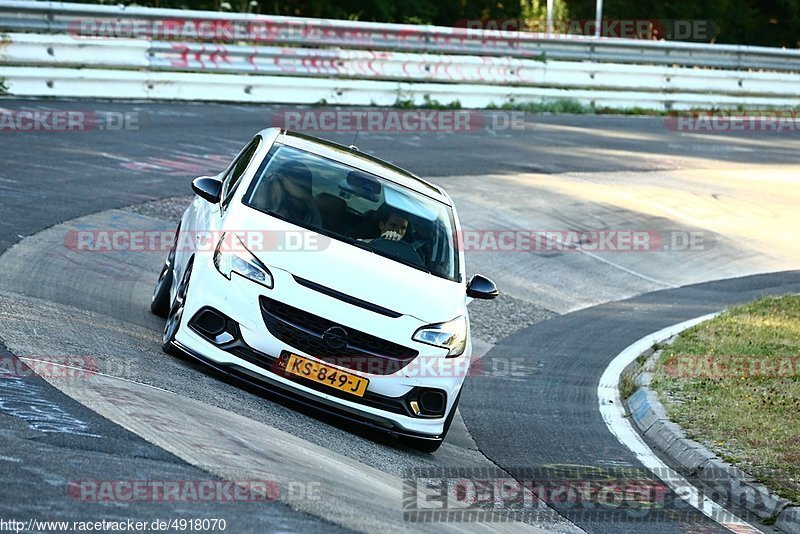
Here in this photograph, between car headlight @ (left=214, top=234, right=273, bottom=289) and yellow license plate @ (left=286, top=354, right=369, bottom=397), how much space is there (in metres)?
0.50

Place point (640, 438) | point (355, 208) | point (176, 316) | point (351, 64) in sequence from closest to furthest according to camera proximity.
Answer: point (176, 316), point (355, 208), point (640, 438), point (351, 64)

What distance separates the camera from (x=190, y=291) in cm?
779

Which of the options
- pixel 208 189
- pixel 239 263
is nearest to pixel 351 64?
pixel 208 189

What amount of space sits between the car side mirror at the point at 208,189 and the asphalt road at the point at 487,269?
1.09m

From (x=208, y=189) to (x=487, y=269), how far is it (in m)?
5.86

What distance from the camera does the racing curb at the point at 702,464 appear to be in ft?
24.0

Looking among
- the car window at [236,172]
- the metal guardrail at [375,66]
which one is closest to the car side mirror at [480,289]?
the car window at [236,172]

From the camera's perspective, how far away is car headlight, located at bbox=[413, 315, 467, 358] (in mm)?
7688

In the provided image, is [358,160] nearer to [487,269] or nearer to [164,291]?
[164,291]

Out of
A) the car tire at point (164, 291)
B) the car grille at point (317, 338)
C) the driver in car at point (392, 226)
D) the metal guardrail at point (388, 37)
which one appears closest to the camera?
the car grille at point (317, 338)

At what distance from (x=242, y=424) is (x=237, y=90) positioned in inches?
566

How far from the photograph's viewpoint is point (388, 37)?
23.1 meters

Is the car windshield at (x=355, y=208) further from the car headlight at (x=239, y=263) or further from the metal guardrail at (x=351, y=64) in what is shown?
the metal guardrail at (x=351, y=64)

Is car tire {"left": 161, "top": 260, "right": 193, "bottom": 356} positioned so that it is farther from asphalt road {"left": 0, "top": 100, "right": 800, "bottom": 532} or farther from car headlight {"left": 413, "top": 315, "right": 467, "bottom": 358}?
car headlight {"left": 413, "top": 315, "right": 467, "bottom": 358}
